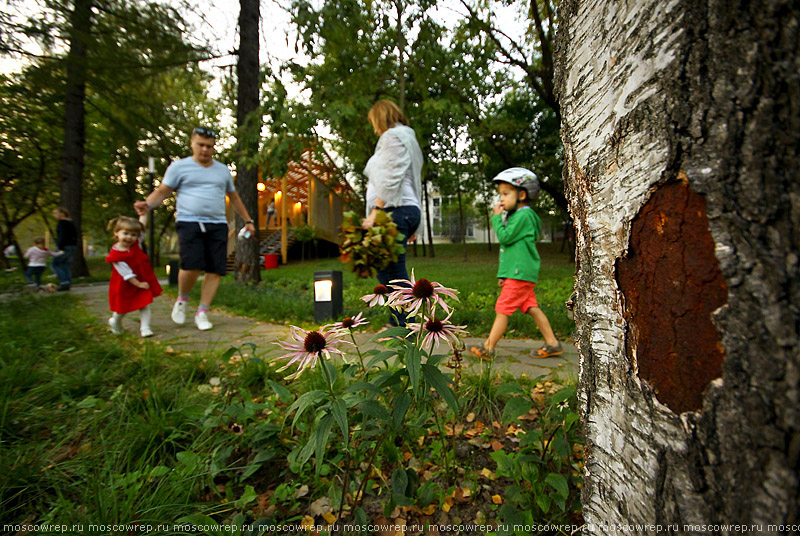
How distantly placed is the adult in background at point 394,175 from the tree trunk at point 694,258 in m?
2.15

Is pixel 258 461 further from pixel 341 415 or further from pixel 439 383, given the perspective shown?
pixel 439 383

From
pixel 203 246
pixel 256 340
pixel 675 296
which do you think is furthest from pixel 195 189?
pixel 675 296

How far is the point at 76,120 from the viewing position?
10016 millimetres

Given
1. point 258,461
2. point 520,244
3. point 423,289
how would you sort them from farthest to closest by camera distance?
point 520,244 → point 258,461 → point 423,289

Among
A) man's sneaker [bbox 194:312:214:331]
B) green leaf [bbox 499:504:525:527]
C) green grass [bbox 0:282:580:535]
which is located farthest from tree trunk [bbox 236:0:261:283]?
green leaf [bbox 499:504:525:527]

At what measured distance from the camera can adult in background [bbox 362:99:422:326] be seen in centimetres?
298

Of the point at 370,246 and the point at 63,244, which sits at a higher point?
the point at 63,244

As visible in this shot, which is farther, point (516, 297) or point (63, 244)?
point (63, 244)

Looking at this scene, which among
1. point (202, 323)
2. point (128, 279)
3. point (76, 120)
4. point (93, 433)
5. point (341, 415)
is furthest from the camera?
point (76, 120)

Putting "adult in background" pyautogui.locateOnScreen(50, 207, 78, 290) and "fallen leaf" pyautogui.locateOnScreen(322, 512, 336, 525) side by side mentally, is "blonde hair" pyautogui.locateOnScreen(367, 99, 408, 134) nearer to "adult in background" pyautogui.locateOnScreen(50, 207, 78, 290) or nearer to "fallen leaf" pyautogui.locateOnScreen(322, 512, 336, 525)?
"fallen leaf" pyautogui.locateOnScreen(322, 512, 336, 525)

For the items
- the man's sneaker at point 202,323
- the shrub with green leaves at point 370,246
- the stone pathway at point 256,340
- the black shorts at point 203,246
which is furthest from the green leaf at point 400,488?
the man's sneaker at point 202,323

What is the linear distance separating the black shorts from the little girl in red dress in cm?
53

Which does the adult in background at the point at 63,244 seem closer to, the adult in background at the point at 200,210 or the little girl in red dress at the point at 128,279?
the little girl in red dress at the point at 128,279

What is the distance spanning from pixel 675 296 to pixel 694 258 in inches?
2.9
